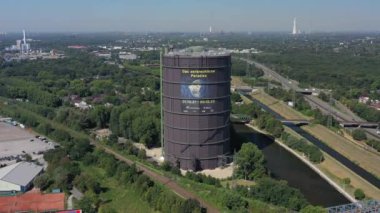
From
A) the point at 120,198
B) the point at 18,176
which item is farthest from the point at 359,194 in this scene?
the point at 18,176

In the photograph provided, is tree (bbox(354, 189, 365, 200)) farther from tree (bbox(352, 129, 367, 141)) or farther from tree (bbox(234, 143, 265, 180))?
tree (bbox(352, 129, 367, 141))

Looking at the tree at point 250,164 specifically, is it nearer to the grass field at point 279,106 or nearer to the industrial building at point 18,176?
the industrial building at point 18,176

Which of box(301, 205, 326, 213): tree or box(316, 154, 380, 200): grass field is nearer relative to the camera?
box(301, 205, 326, 213): tree

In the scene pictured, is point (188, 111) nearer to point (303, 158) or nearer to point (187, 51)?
point (187, 51)

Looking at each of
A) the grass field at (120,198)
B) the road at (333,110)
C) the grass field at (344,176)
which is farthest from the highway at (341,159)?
the grass field at (120,198)

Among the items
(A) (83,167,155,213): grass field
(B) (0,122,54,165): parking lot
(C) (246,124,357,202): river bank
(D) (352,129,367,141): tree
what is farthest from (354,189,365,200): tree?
(B) (0,122,54,165): parking lot

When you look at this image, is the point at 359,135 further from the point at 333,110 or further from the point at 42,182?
the point at 42,182

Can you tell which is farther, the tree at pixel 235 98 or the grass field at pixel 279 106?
the tree at pixel 235 98
